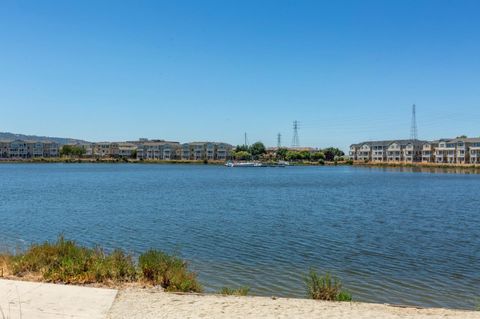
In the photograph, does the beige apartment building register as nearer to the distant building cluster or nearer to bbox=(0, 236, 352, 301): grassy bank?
the distant building cluster

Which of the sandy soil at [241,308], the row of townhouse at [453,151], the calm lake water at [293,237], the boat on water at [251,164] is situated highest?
the row of townhouse at [453,151]

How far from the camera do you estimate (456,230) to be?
90.2 feet

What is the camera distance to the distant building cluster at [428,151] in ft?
503

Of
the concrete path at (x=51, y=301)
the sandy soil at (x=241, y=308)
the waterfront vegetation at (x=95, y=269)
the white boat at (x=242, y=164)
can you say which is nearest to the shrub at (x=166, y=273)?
the waterfront vegetation at (x=95, y=269)

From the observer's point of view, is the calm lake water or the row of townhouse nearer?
the calm lake water

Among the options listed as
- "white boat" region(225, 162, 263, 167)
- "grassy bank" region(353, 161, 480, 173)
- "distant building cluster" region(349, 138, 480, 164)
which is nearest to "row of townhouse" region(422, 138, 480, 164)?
"distant building cluster" region(349, 138, 480, 164)

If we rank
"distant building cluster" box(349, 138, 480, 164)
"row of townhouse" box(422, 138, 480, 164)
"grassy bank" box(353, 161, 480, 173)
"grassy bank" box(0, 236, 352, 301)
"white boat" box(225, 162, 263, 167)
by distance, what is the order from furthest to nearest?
1. "white boat" box(225, 162, 263, 167)
2. "distant building cluster" box(349, 138, 480, 164)
3. "row of townhouse" box(422, 138, 480, 164)
4. "grassy bank" box(353, 161, 480, 173)
5. "grassy bank" box(0, 236, 352, 301)

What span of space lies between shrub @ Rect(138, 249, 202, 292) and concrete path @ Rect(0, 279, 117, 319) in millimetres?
1536

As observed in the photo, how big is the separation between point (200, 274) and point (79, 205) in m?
28.1

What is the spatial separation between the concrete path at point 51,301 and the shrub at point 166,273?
154 centimetres

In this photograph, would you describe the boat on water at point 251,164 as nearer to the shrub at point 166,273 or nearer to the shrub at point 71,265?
the shrub at point 71,265

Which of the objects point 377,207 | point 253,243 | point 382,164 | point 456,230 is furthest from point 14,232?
point 382,164

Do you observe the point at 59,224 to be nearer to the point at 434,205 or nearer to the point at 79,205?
the point at 79,205

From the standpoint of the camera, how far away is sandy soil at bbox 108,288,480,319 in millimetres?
9383
